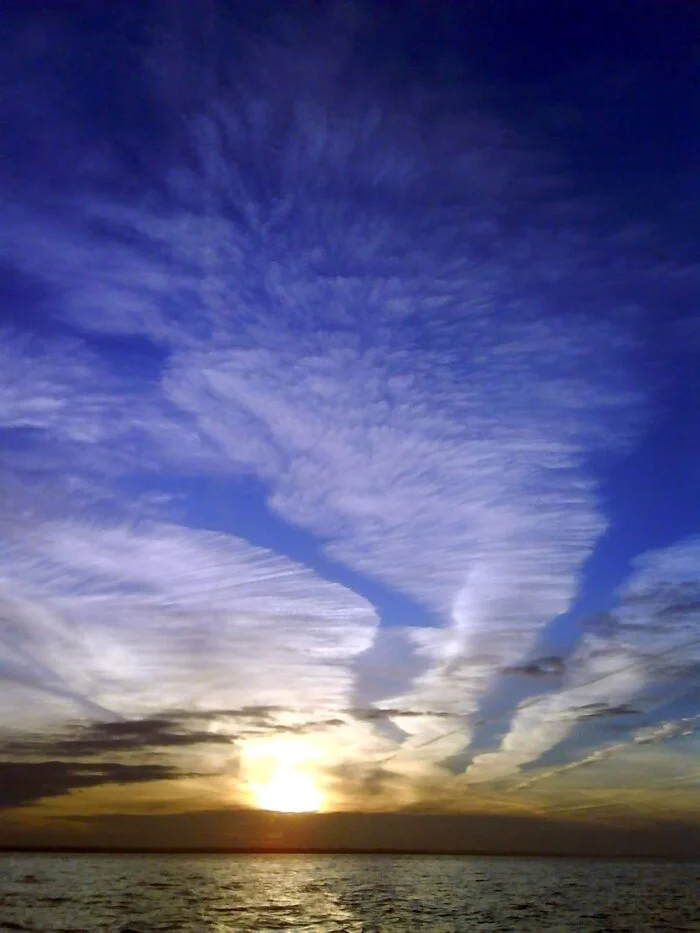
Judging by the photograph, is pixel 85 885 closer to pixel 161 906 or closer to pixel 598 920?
pixel 161 906

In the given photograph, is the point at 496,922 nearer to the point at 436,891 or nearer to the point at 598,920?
the point at 598,920

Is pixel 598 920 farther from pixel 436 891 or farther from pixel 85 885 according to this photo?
pixel 85 885

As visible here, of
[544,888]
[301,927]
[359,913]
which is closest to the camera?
[301,927]

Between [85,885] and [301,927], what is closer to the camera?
[301,927]

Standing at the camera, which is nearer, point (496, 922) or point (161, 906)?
point (496, 922)

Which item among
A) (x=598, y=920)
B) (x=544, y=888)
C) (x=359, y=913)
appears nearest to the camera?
(x=598, y=920)

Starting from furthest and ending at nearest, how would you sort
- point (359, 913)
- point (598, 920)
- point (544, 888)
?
1. point (544, 888)
2. point (359, 913)
3. point (598, 920)

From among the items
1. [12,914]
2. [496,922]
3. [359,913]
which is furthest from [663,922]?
[12,914]

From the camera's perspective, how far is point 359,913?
77000 millimetres

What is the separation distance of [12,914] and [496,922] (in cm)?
4114

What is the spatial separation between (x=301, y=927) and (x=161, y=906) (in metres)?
22.1

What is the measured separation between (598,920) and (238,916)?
32.0 m

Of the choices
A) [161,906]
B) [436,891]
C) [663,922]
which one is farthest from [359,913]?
[436,891]

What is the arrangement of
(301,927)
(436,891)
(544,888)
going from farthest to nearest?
(544,888), (436,891), (301,927)
